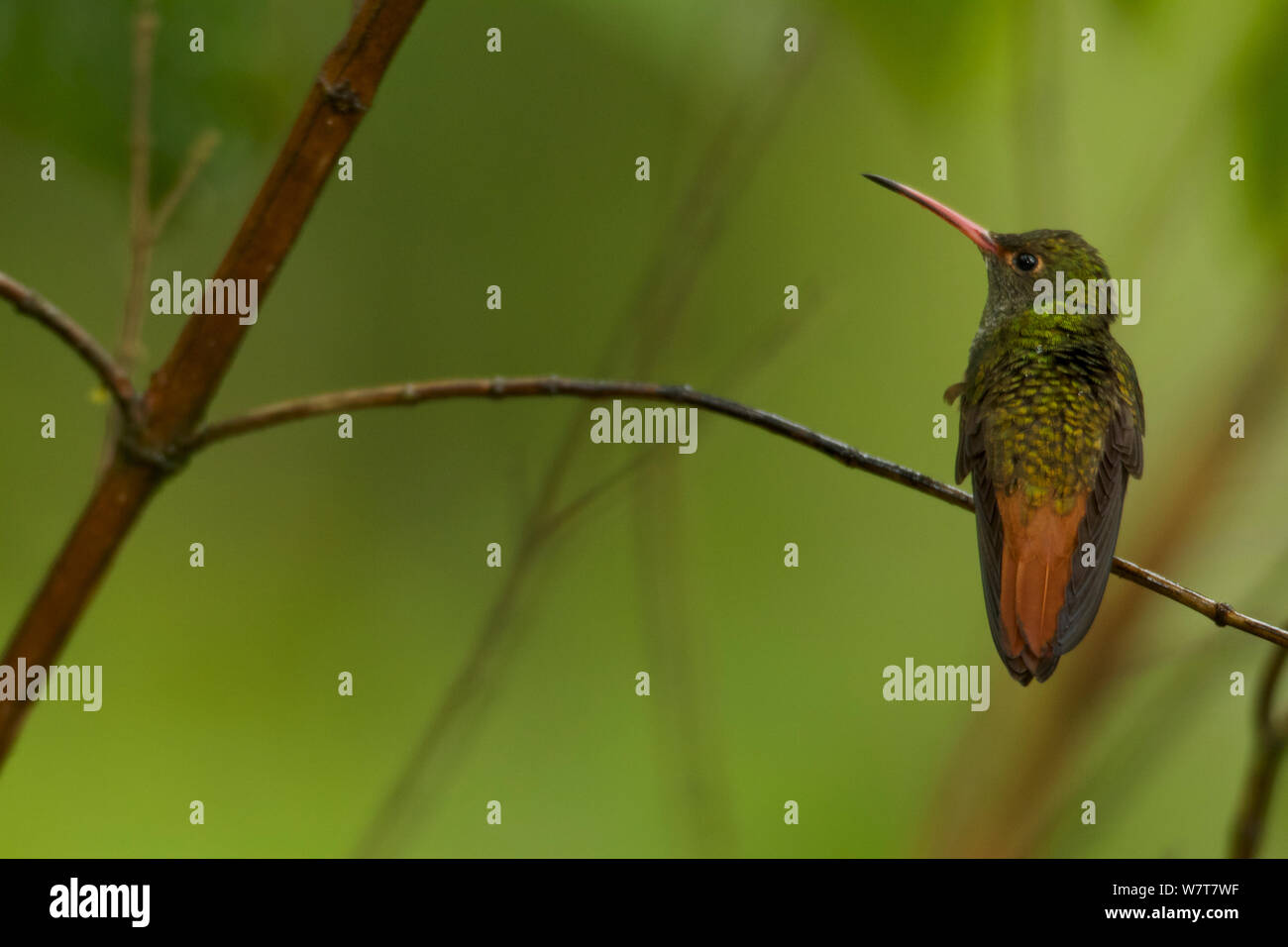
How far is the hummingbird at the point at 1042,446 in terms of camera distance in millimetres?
1752

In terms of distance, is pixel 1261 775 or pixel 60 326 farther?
pixel 1261 775

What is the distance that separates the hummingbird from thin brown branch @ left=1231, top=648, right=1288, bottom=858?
0.25m

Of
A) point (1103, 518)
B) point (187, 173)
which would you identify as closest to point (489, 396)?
point (187, 173)

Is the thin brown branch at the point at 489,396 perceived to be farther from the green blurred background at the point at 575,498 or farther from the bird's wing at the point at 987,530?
the green blurred background at the point at 575,498

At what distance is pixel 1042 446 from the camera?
6.74 feet

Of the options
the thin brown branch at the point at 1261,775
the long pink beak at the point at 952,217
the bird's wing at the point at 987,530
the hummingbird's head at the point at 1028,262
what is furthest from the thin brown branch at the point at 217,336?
the hummingbird's head at the point at 1028,262

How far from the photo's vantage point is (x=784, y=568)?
3.90 m

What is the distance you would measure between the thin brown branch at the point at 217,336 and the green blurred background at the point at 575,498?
1.29 metres

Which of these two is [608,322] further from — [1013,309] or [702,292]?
[1013,309]

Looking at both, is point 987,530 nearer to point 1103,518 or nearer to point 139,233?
point 1103,518

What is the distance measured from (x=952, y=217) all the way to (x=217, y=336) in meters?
1.62

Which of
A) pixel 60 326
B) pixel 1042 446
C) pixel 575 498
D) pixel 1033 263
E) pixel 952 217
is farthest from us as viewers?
pixel 575 498

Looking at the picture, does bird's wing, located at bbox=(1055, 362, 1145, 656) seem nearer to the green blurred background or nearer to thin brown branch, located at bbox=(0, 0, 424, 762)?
the green blurred background

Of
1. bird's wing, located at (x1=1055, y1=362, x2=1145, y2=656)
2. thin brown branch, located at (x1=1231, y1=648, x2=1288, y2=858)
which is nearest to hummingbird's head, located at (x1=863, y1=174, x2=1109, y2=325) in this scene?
bird's wing, located at (x1=1055, y1=362, x2=1145, y2=656)
